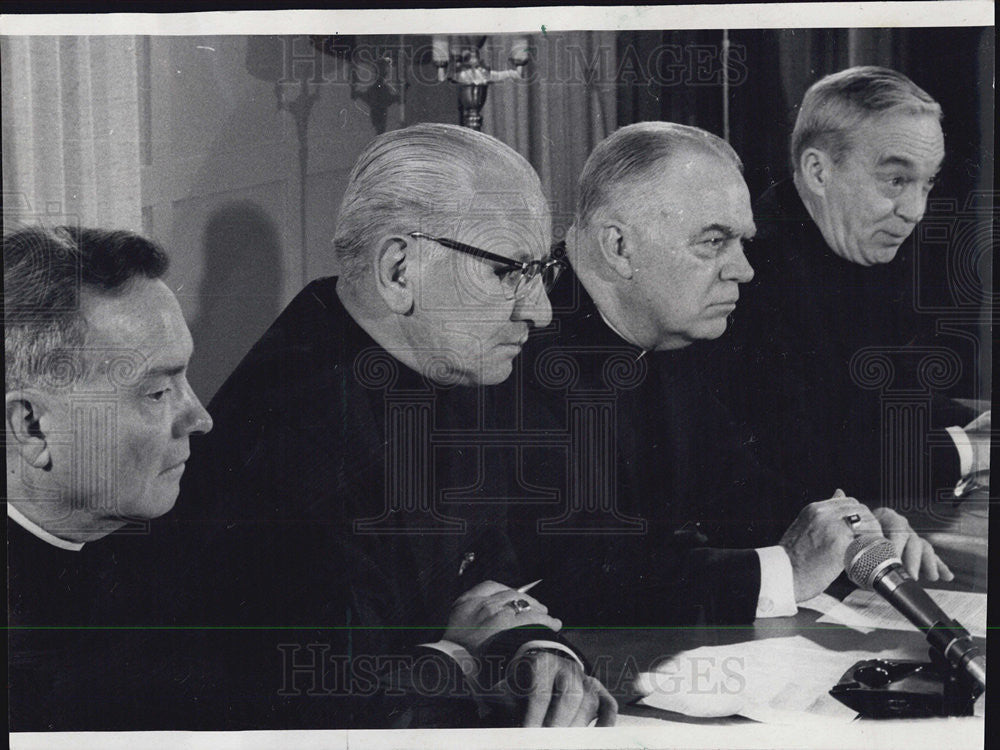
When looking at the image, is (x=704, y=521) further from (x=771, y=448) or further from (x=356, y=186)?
(x=356, y=186)

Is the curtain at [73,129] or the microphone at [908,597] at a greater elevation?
the curtain at [73,129]

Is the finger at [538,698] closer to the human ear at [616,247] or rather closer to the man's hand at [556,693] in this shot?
the man's hand at [556,693]

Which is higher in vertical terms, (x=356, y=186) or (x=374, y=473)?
(x=356, y=186)

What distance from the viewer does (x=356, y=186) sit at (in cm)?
222

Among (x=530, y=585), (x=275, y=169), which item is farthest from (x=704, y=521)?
(x=275, y=169)

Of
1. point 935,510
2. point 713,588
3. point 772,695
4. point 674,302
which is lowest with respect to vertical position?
point 772,695

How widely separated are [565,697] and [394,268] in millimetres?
890

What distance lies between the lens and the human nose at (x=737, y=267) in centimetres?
224

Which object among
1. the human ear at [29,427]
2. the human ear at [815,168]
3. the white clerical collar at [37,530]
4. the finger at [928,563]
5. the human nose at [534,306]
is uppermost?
the human ear at [815,168]

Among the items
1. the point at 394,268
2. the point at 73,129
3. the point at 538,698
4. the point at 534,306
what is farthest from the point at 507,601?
the point at 73,129

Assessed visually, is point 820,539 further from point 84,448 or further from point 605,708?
point 84,448

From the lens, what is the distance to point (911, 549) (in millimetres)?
2275

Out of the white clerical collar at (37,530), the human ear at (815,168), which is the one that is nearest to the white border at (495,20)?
the human ear at (815,168)

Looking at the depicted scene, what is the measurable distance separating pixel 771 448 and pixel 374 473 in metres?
0.77
